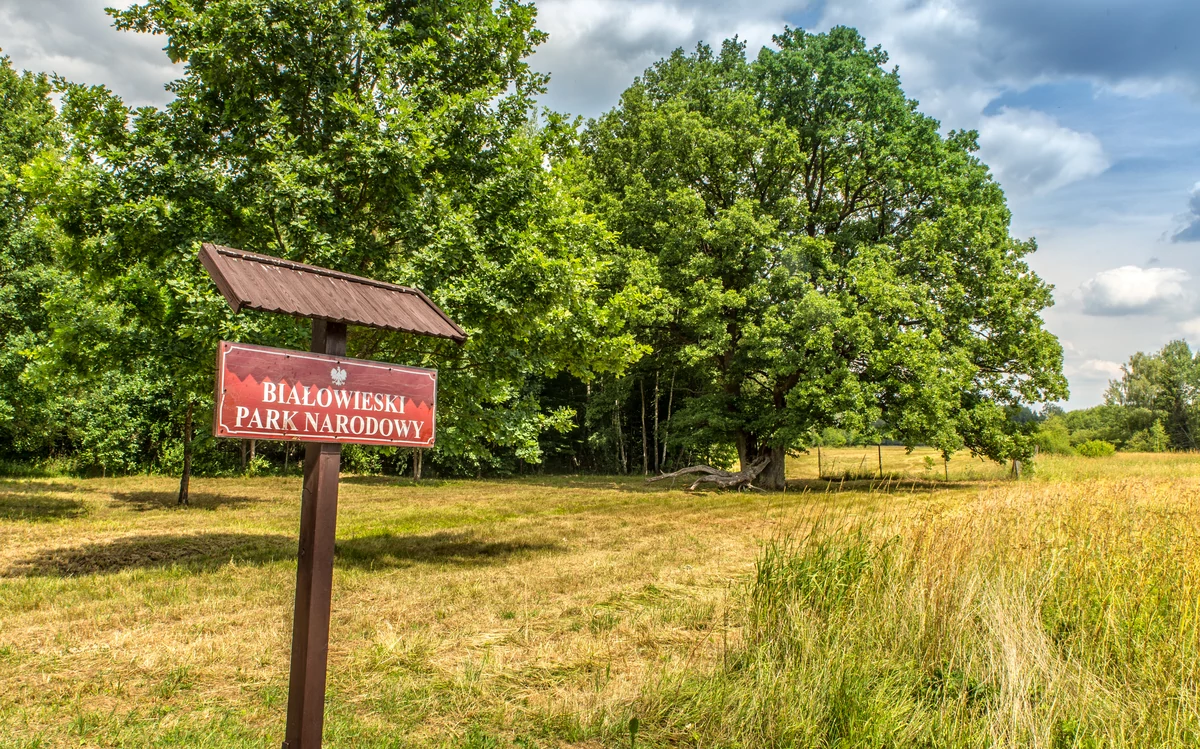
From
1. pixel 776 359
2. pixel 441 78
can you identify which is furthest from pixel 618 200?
pixel 441 78

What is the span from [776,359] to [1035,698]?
18.3 metres

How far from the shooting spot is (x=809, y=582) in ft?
19.8

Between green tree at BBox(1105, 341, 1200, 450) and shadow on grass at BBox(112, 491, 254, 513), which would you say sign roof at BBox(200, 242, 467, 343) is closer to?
shadow on grass at BBox(112, 491, 254, 513)


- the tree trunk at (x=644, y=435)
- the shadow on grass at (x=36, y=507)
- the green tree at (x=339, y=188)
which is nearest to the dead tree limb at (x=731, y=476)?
the tree trunk at (x=644, y=435)

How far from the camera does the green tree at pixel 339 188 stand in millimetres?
9469

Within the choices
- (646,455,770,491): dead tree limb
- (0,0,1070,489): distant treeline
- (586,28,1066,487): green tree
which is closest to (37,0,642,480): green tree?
(0,0,1070,489): distant treeline

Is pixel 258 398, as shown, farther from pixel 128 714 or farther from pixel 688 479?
pixel 688 479

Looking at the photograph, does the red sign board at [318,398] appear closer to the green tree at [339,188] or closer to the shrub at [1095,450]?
the green tree at [339,188]

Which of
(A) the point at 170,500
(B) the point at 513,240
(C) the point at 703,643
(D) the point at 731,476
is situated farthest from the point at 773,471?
(C) the point at 703,643

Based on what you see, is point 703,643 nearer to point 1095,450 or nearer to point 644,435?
point 644,435

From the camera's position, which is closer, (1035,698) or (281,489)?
(1035,698)

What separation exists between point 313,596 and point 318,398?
106 cm

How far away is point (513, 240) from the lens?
10250 millimetres

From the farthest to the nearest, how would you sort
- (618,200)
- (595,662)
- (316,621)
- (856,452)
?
1. (856,452)
2. (618,200)
3. (595,662)
4. (316,621)
